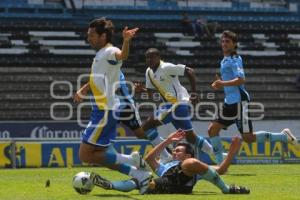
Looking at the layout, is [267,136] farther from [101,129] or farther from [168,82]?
[101,129]

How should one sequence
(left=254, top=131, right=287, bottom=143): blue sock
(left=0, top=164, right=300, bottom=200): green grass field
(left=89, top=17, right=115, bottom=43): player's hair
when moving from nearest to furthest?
1. (left=0, top=164, right=300, bottom=200): green grass field
2. (left=89, top=17, right=115, bottom=43): player's hair
3. (left=254, top=131, right=287, bottom=143): blue sock

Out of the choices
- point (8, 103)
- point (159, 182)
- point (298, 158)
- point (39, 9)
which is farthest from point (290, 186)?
point (39, 9)

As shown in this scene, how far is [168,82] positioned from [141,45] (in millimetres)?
17650

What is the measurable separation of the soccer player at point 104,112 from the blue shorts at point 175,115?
433cm

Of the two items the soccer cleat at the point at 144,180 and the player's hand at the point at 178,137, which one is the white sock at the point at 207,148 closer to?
the player's hand at the point at 178,137

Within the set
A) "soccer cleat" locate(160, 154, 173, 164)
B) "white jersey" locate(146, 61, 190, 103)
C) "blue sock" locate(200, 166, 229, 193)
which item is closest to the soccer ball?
"blue sock" locate(200, 166, 229, 193)

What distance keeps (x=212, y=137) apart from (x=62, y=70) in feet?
51.7

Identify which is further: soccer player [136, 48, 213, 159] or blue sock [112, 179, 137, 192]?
soccer player [136, 48, 213, 159]

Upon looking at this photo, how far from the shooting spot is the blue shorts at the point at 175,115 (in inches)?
533

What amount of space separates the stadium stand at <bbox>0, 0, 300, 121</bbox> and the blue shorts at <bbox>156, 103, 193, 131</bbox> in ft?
42.0

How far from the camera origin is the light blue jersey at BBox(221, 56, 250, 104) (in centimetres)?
1305

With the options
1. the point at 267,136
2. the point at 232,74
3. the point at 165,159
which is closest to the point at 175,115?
the point at 232,74

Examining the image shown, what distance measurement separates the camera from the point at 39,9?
32688 mm

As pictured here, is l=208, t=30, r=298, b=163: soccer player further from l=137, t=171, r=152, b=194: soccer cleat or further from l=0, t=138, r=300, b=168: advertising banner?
l=0, t=138, r=300, b=168: advertising banner
